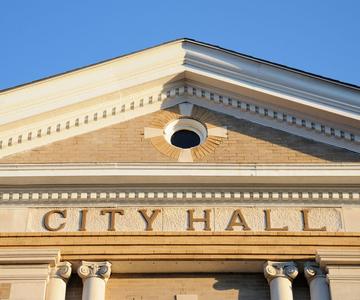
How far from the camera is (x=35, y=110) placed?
18.2m

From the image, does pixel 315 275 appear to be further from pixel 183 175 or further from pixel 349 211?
pixel 183 175

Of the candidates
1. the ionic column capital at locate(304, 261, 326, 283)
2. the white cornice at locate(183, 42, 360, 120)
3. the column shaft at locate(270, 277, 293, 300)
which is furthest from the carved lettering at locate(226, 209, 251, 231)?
the white cornice at locate(183, 42, 360, 120)

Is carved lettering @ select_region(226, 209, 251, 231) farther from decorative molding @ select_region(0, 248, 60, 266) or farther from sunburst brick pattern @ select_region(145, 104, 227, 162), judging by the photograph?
decorative molding @ select_region(0, 248, 60, 266)

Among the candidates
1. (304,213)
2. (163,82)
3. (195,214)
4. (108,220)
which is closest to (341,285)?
(304,213)

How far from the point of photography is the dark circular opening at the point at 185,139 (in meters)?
18.4

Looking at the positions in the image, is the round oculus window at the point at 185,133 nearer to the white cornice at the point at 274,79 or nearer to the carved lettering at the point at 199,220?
the white cornice at the point at 274,79

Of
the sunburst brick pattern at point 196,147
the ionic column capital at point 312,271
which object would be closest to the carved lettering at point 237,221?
the ionic column capital at point 312,271

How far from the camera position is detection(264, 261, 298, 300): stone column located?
647 inches

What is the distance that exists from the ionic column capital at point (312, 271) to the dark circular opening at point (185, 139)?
10.6ft

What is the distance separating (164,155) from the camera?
18.0m

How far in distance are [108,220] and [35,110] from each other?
258 cm

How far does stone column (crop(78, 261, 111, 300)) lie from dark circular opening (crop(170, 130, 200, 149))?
9.49 ft

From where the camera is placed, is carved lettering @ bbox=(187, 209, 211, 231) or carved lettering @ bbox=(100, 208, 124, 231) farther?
carved lettering @ bbox=(100, 208, 124, 231)

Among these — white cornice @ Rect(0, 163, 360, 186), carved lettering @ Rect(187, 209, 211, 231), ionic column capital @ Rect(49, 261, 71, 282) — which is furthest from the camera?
white cornice @ Rect(0, 163, 360, 186)
